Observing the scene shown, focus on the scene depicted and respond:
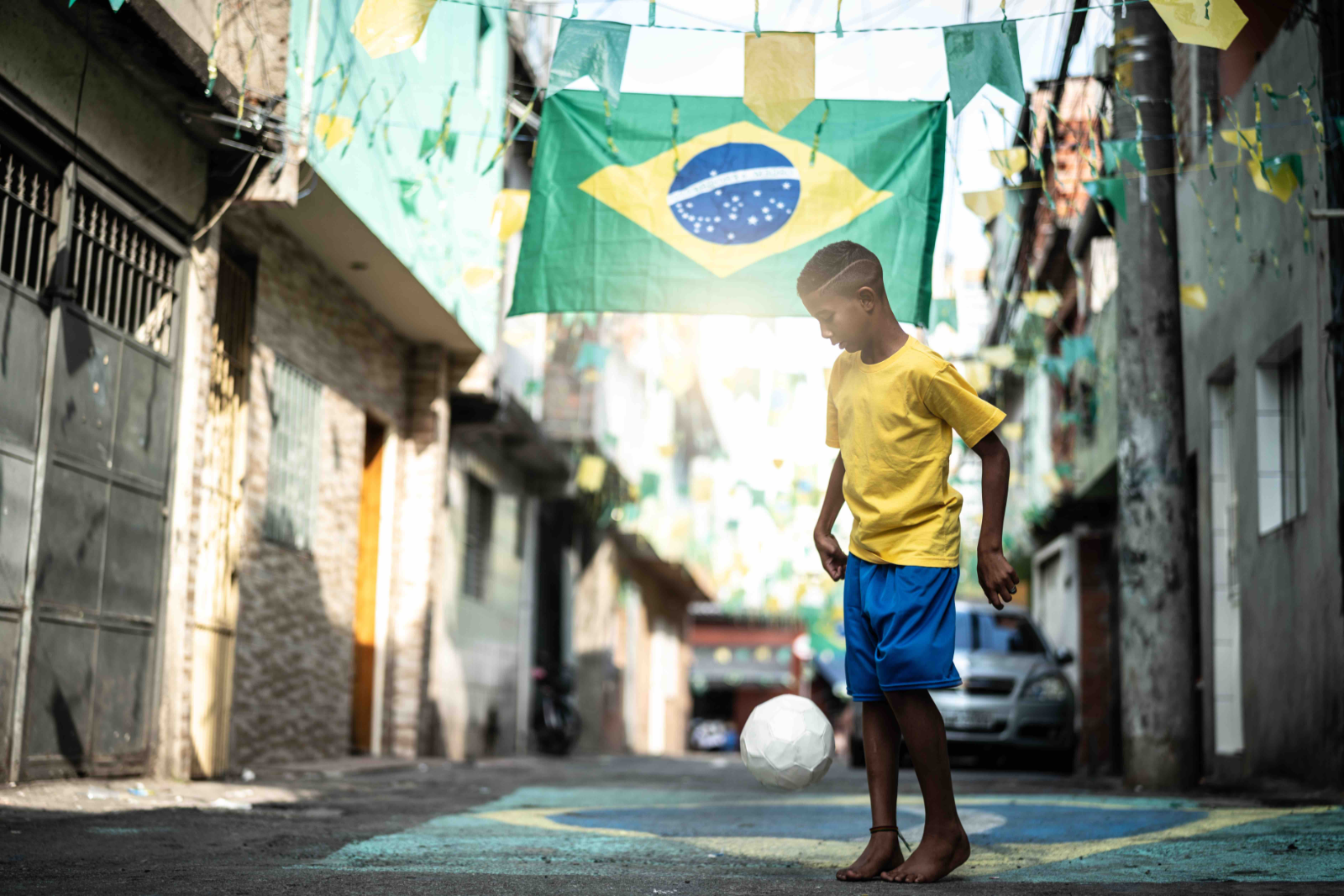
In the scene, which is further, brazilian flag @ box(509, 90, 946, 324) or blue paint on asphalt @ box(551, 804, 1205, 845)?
brazilian flag @ box(509, 90, 946, 324)

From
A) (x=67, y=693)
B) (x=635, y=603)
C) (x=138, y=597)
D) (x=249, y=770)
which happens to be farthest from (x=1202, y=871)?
(x=635, y=603)

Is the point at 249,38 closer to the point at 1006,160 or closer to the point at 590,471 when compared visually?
the point at 1006,160

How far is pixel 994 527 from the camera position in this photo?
371 cm

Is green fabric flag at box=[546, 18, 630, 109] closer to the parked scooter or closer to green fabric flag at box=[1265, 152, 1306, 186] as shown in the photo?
green fabric flag at box=[1265, 152, 1306, 186]

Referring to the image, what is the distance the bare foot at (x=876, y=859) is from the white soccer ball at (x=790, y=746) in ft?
0.79

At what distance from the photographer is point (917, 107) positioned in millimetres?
6832

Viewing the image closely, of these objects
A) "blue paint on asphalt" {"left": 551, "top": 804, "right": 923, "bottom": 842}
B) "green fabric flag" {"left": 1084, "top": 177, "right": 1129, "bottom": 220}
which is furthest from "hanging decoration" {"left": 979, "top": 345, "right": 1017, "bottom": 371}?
"blue paint on asphalt" {"left": 551, "top": 804, "right": 923, "bottom": 842}

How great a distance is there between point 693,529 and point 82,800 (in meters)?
24.0

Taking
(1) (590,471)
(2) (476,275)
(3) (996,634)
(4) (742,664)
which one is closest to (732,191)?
(2) (476,275)

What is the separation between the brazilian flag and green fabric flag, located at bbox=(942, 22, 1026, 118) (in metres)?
1.09

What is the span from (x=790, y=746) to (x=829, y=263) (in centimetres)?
134

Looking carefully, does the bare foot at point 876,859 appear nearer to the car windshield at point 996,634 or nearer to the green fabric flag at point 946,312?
the green fabric flag at point 946,312

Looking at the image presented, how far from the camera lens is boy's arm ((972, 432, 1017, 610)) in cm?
372

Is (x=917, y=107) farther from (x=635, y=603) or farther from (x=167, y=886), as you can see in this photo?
(x=635, y=603)
